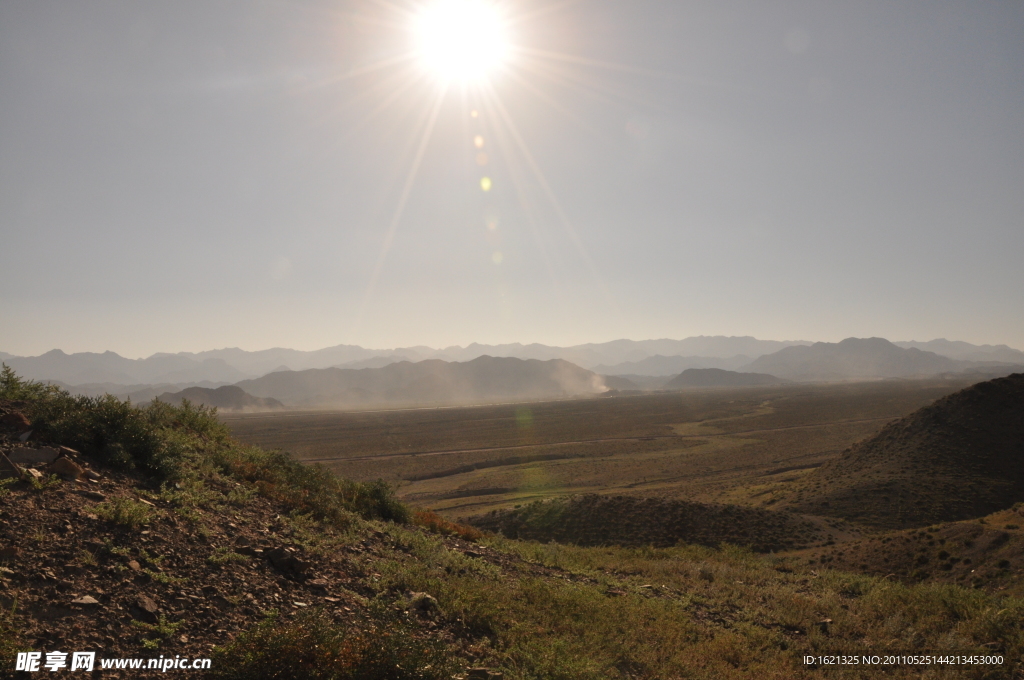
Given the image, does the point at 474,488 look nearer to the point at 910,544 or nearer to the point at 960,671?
the point at 910,544

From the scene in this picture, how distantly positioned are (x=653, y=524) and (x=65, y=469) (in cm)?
1979

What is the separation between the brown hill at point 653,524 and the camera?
20312 millimetres

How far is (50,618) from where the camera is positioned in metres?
4.88

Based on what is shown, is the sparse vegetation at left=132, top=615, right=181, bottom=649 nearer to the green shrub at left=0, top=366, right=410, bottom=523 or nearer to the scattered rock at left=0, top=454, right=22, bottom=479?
the green shrub at left=0, top=366, right=410, bottom=523

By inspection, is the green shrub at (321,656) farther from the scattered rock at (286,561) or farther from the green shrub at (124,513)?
the green shrub at (124,513)

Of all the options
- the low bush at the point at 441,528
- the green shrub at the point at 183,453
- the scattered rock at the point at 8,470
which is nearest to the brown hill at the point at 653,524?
the low bush at the point at 441,528

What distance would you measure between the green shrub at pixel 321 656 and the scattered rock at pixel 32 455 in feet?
15.5

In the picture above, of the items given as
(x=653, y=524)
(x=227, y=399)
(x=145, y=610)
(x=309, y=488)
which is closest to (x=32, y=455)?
(x=145, y=610)

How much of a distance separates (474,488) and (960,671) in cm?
3746

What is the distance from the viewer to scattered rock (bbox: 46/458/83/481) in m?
7.27

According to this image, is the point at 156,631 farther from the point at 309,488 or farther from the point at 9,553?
the point at 309,488

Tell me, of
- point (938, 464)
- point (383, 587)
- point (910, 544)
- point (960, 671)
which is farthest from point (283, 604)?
point (938, 464)

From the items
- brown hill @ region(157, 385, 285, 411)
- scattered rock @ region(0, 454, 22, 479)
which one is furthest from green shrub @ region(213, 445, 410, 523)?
brown hill @ region(157, 385, 285, 411)

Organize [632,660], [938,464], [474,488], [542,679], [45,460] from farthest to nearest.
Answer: [474,488]
[938,464]
[45,460]
[632,660]
[542,679]
